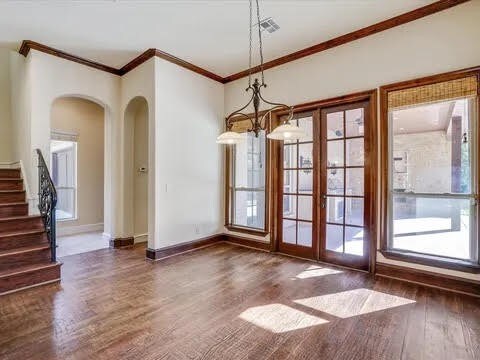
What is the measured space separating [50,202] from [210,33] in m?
3.05

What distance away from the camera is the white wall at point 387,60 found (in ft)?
9.41

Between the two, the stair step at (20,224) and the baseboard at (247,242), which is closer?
the stair step at (20,224)

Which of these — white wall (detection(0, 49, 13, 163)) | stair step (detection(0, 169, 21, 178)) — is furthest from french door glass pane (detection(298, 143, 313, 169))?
white wall (detection(0, 49, 13, 163))

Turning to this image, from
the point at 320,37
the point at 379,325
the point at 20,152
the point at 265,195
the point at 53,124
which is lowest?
the point at 379,325

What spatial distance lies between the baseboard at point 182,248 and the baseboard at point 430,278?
2.79 metres

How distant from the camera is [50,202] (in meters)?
3.24

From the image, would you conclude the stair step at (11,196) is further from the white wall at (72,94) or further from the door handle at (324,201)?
the door handle at (324,201)

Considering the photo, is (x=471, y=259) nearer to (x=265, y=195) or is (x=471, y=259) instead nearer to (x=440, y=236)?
(x=440, y=236)

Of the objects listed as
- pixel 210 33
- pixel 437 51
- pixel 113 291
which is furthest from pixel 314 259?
pixel 210 33

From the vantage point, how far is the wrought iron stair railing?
3.17 meters

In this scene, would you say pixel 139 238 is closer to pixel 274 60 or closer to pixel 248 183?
pixel 248 183

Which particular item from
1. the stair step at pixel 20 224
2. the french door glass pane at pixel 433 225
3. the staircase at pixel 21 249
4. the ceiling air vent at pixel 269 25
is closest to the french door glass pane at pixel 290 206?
the french door glass pane at pixel 433 225

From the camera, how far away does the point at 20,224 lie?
3426 mm

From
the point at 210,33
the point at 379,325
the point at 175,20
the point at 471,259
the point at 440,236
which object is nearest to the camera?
the point at 379,325
